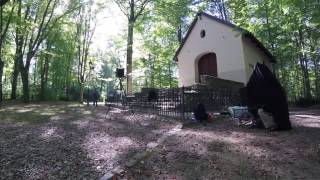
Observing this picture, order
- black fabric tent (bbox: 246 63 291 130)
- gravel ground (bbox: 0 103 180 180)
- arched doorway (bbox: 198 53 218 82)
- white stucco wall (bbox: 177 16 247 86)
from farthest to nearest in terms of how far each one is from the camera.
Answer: arched doorway (bbox: 198 53 218 82), white stucco wall (bbox: 177 16 247 86), black fabric tent (bbox: 246 63 291 130), gravel ground (bbox: 0 103 180 180)

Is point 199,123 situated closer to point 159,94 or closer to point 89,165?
point 159,94

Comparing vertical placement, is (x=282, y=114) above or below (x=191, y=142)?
above

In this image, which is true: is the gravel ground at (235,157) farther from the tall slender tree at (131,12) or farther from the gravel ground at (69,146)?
the tall slender tree at (131,12)

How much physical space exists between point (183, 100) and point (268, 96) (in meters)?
3.18

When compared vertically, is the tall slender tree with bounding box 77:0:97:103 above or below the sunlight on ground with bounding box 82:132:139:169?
above

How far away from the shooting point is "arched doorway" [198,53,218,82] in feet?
69.9

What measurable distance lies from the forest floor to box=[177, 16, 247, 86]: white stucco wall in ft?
34.7

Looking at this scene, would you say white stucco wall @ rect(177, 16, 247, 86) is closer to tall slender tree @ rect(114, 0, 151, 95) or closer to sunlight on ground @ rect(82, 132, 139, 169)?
tall slender tree @ rect(114, 0, 151, 95)

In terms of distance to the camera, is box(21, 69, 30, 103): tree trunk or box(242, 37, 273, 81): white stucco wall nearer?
box(242, 37, 273, 81): white stucco wall

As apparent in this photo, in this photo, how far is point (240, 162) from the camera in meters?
5.99

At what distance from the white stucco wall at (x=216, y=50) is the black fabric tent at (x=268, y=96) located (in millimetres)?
8430

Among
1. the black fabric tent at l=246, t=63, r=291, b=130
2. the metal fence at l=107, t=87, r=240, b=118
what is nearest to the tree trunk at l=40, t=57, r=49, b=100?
the metal fence at l=107, t=87, r=240, b=118

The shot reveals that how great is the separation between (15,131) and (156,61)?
26.5 m

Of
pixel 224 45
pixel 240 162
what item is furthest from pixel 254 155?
pixel 224 45
